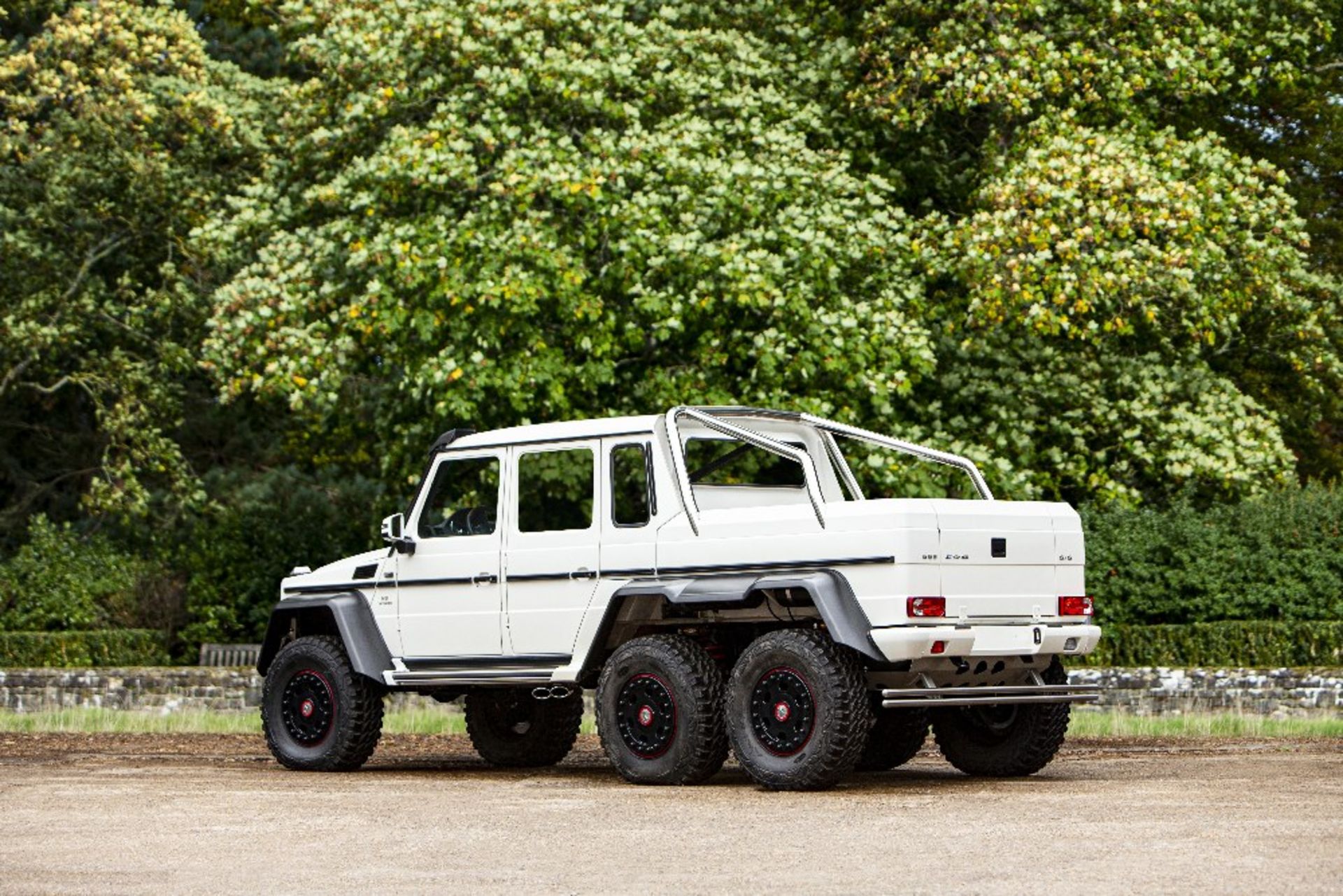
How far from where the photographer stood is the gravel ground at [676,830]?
845cm

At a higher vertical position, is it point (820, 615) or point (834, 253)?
point (834, 253)

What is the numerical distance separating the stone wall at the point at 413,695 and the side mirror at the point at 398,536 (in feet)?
21.4

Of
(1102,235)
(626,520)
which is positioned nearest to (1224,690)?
(1102,235)

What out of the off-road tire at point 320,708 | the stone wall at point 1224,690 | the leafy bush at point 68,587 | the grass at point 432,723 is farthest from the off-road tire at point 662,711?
the leafy bush at point 68,587

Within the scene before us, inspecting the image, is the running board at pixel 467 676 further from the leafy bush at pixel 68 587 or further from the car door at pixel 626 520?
the leafy bush at pixel 68 587

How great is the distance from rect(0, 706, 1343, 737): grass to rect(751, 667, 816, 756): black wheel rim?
5.86 meters

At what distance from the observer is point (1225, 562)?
74.2 feet

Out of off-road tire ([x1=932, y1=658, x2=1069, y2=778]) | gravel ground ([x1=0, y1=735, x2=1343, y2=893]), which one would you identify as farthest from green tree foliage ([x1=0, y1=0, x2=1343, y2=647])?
off-road tire ([x1=932, y1=658, x2=1069, y2=778])

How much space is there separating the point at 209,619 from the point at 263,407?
701 cm

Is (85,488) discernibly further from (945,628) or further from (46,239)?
(945,628)

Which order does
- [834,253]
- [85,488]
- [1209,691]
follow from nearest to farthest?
[1209,691] < [834,253] < [85,488]

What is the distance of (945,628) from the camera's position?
1234 cm

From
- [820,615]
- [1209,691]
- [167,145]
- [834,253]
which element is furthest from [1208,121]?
[820,615]

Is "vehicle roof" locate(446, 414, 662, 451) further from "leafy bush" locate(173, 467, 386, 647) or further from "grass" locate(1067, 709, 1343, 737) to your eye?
"leafy bush" locate(173, 467, 386, 647)
